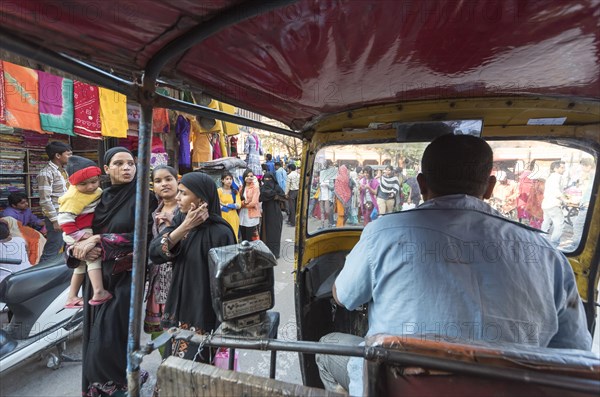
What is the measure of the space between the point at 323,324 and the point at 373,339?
2.03 metres

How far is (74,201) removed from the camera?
2393 mm

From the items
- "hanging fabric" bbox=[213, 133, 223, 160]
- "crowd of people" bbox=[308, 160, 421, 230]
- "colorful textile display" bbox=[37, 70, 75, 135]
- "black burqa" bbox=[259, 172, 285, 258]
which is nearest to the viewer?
"crowd of people" bbox=[308, 160, 421, 230]

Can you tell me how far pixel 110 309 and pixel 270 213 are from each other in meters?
5.01

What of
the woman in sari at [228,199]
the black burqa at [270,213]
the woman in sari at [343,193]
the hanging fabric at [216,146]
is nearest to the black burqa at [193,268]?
the woman in sari at [343,193]

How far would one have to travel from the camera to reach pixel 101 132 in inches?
191

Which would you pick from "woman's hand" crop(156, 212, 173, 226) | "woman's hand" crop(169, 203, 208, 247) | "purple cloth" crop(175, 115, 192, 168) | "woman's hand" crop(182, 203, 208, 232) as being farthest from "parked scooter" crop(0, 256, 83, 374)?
"purple cloth" crop(175, 115, 192, 168)

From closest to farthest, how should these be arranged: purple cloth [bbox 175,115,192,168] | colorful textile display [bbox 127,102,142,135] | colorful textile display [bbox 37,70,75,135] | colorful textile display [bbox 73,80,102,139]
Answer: colorful textile display [bbox 37,70,75,135], colorful textile display [bbox 73,80,102,139], colorful textile display [bbox 127,102,142,135], purple cloth [bbox 175,115,192,168]

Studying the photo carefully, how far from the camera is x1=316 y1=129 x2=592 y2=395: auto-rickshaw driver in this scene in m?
1.22

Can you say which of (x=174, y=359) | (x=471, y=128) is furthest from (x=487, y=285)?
(x=471, y=128)

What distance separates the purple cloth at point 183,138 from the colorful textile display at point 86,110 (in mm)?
1854

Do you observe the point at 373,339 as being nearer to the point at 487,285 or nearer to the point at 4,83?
the point at 487,285

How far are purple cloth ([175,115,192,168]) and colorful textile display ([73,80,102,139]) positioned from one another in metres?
1.85

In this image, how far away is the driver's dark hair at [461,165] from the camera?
1487 millimetres

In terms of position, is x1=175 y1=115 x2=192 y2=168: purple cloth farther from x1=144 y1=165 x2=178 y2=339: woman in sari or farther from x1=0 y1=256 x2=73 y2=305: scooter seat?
x1=144 y1=165 x2=178 y2=339: woman in sari
